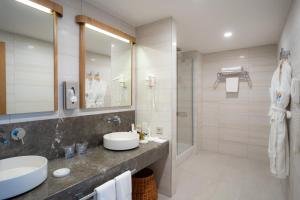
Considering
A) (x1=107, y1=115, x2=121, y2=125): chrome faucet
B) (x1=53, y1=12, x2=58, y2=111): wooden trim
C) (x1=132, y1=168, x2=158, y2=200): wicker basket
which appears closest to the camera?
(x1=53, y1=12, x2=58, y2=111): wooden trim

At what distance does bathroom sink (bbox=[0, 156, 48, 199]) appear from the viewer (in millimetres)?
959

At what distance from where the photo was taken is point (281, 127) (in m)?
1.95

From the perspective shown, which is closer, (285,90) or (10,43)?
(10,43)

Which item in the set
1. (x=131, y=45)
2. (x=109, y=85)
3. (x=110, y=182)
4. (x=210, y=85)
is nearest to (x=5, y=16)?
(x=109, y=85)

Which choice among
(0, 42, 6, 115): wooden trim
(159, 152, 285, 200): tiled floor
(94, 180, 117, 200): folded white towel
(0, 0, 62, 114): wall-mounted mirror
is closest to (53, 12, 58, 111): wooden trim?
(0, 0, 62, 114): wall-mounted mirror

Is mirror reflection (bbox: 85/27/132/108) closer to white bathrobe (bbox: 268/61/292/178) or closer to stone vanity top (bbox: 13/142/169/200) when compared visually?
stone vanity top (bbox: 13/142/169/200)

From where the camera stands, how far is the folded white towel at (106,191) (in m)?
1.26

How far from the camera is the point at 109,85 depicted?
216cm

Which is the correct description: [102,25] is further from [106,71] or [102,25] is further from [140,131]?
[140,131]

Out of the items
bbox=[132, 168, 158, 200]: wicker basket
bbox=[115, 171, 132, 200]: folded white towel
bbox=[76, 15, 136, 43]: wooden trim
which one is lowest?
bbox=[132, 168, 158, 200]: wicker basket

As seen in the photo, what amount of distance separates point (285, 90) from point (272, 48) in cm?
185

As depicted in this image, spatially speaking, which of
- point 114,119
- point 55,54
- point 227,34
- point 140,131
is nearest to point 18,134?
point 55,54

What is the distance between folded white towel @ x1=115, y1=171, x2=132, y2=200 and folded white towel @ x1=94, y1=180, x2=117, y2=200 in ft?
0.13

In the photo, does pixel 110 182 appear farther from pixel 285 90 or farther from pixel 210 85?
pixel 210 85
